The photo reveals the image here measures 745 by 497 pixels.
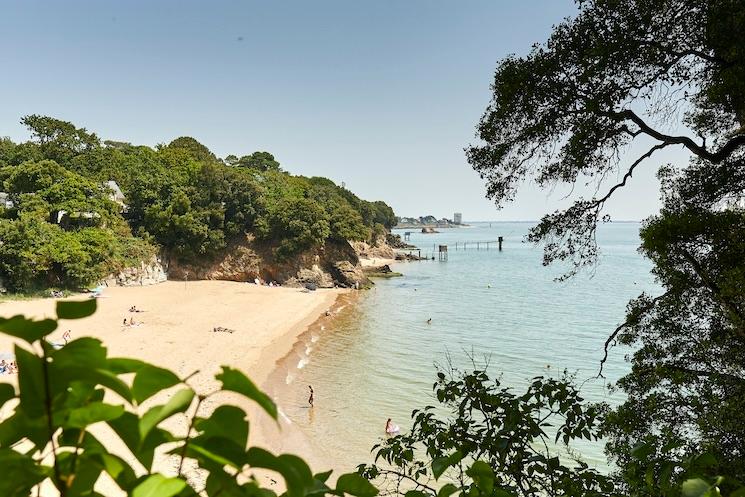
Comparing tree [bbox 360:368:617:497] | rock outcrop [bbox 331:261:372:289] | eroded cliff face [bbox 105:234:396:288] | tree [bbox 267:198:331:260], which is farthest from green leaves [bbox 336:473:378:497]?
rock outcrop [bbox 331:261:372:289]

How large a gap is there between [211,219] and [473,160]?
43997mm

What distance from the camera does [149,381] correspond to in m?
0.58

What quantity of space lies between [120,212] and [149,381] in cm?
5290

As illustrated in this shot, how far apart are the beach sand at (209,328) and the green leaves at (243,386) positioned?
46.0 feet

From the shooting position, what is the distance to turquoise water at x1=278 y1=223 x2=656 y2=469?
18438mm

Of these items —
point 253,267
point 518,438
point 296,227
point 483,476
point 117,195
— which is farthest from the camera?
point 253,267

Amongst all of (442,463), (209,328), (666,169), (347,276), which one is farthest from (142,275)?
(442,463)

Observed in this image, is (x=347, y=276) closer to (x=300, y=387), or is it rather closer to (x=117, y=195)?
(x=117, y=195)

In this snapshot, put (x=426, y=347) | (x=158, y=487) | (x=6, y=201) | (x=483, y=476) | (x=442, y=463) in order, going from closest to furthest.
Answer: (x=158, y=487) → (x=483, y=476) → (x=442, y=463) → (x=426, y=347) → (x=6, y=201)

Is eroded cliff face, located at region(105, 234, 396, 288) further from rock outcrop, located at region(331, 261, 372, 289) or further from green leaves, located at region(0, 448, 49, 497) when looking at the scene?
green leaves, located at region(0, 448, 49, 497)

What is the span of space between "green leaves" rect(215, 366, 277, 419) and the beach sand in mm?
14021

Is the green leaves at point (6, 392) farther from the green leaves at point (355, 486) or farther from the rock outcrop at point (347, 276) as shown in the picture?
the rock outcrop at point (347, 276)

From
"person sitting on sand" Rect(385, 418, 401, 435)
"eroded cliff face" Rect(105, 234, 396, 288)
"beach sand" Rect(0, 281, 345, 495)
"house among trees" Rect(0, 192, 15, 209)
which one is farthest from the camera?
"eroded cliff face" Rect(105, 234, 396, 288)

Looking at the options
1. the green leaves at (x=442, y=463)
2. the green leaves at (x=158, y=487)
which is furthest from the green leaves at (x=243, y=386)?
the green leaves at (x=442, y=463)
